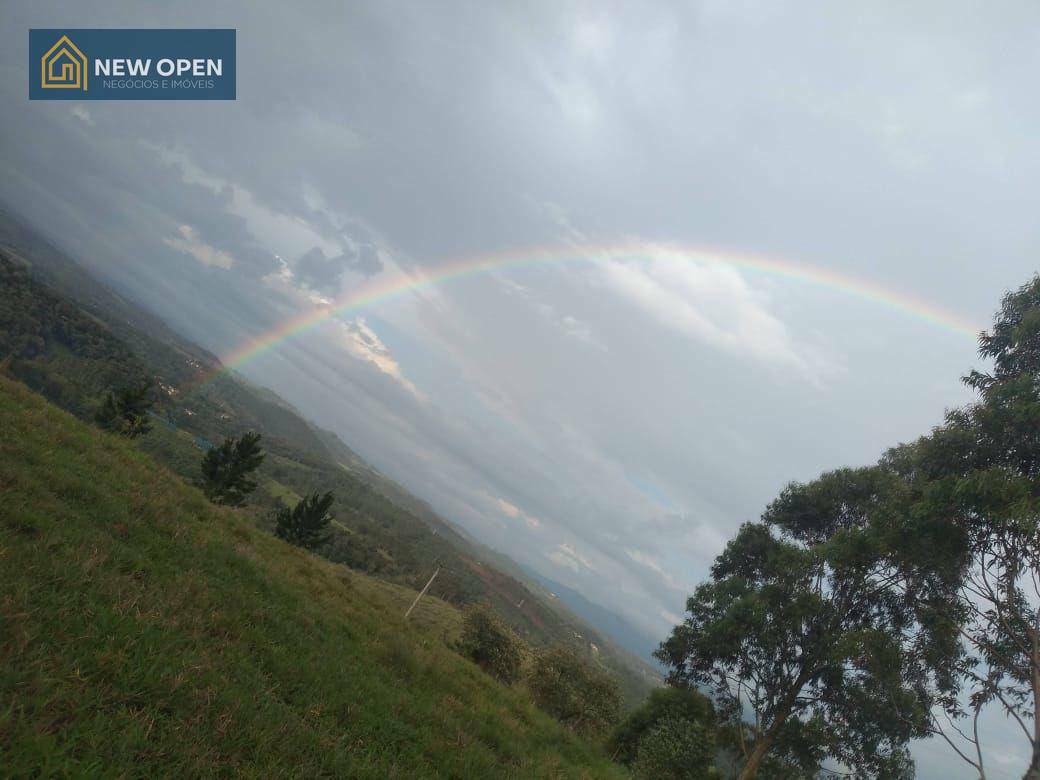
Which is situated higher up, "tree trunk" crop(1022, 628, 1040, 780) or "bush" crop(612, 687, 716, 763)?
"tree trunk" crop(1022, 628, 1040, 780)

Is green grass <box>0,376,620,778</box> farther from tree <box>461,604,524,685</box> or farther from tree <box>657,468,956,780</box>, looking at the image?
tree <box>461,604,524,685</box>

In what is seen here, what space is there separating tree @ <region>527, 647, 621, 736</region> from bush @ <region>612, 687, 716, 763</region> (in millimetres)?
1076

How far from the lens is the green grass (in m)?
4.35

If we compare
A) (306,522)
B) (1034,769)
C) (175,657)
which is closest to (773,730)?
(1034,769)

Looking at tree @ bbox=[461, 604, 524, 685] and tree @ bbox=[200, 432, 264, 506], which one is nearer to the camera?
tree @ bbox=[461, 604, 524, 685]

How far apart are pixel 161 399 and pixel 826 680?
237 meters

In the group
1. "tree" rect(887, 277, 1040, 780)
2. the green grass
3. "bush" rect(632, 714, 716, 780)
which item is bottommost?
"bush" rect(632, 714, 716, 780)

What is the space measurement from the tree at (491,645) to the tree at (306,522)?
4265 cm

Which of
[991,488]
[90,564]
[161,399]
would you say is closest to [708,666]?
[991,488]

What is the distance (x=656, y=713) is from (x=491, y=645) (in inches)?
494

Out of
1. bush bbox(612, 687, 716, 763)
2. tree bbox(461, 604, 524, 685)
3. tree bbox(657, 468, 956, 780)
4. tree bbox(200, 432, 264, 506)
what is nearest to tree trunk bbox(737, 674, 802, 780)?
tree bbox(657, 468, 956, 780)

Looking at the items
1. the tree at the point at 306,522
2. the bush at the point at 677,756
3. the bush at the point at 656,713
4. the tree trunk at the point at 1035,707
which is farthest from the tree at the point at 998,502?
the tree at the point at 306,522

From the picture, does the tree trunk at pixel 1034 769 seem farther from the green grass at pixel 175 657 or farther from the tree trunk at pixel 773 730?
→ the green grass at pixel 175 657

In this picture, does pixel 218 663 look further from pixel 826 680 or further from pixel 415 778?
pixel 826 680
